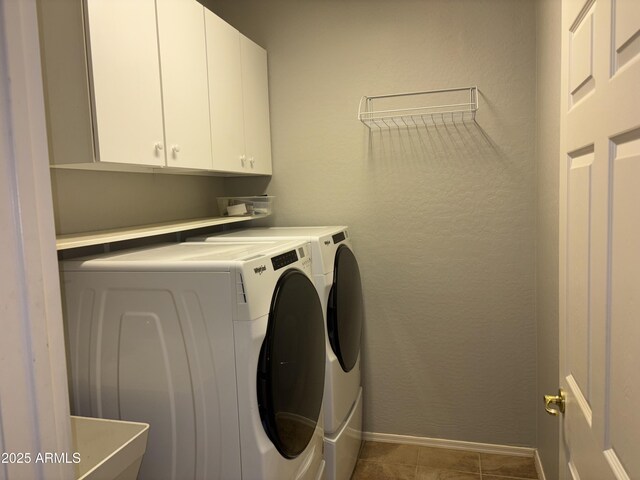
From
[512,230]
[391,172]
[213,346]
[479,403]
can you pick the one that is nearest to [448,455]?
[479,403]

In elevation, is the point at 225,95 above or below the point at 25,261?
above

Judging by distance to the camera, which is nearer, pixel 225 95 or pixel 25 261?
pixel 25 261

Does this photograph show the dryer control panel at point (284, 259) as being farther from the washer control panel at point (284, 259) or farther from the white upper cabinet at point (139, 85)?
the white upper cabinet at point (139, 85)

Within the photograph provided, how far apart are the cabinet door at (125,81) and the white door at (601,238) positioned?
51.8 inches

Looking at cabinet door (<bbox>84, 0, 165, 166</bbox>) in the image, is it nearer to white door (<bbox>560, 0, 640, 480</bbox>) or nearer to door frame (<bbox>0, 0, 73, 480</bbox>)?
door frame (<bbox>0, 0, 73, 480</bbox>)

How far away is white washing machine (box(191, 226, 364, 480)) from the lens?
2064 millimetres

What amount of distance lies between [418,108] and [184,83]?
129 centimetres

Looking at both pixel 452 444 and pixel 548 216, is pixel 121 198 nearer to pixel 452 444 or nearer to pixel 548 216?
pixel 548 216

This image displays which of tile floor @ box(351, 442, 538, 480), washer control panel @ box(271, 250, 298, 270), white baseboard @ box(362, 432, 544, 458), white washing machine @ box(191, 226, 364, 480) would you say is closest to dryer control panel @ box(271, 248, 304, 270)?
washer control panel @ box(271, 250, 298, 270)

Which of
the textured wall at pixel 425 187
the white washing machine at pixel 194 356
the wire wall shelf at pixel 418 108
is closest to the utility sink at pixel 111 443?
the white washing machine at pixel 194 356

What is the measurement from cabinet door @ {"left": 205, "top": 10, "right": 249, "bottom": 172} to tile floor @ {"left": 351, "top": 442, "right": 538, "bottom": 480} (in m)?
1.75

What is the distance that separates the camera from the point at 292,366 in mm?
1561

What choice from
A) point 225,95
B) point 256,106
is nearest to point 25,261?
point 225,95

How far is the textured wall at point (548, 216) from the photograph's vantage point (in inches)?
76.0
